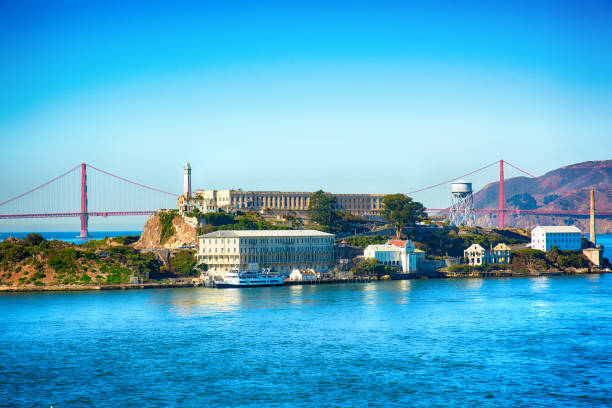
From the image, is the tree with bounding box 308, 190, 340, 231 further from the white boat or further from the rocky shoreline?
the white boat

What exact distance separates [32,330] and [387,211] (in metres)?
68.8

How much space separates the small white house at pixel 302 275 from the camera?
88750 millimetres

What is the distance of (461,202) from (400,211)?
26428 millimetres

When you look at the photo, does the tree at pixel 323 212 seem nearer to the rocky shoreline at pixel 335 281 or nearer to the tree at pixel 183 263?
the rocky shoreline at pixel 335 281

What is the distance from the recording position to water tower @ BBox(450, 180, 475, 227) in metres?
133

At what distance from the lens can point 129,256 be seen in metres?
86.4

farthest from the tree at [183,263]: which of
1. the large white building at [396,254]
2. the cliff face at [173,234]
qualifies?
the large white building at [396,254]

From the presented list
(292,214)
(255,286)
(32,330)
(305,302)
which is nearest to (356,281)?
(255,286)

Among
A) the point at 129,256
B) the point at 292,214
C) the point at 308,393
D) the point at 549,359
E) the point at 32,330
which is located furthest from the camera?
the point at 292,214

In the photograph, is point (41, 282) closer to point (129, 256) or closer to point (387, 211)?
point (129, 256)

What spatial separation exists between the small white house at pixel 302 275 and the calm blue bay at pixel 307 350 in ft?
52.4

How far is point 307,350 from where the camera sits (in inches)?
1786

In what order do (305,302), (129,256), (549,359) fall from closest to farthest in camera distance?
1. (549,359)
2. (305,302)
3. (129,256)

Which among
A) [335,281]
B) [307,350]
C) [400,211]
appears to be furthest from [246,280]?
[307,350]
